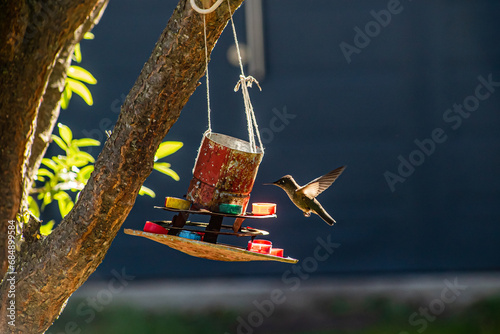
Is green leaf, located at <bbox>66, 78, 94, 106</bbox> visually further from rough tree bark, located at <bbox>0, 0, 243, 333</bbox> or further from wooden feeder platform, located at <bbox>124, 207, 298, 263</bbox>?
wooden feeder platform, located at <bbox>124, 207, 298, 263</bbox>

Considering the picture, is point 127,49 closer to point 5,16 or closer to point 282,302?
point 282,302

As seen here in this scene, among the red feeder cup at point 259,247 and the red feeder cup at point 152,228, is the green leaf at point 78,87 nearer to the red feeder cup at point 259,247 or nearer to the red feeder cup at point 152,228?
the red feeder cup at point 152,228

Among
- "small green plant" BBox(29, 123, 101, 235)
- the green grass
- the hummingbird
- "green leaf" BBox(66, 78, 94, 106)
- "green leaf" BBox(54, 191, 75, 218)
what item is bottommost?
the green grass

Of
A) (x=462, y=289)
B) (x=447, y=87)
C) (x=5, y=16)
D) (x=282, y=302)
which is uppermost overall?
(x=447, y=87)

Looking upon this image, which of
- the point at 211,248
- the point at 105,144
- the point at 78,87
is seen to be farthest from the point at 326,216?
the point at 78,87

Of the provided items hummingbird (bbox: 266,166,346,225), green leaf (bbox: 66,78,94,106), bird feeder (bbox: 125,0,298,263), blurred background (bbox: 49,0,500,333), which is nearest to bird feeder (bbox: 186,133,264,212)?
bird feeder (bbox: 125,0,298,263)

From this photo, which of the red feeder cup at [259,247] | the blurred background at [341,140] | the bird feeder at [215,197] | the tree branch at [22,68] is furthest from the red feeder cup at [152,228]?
the blurred background at [341,140]

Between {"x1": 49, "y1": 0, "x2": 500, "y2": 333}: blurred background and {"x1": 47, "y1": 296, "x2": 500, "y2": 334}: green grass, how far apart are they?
1.5 inches

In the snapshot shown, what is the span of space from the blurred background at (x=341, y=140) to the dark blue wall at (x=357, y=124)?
1 centimetres

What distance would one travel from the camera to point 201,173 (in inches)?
80.4

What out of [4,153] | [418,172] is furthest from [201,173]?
[418,172]

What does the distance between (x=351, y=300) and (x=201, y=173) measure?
3659 millimetres

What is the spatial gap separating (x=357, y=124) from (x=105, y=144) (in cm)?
386

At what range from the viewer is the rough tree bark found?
6.07ft
